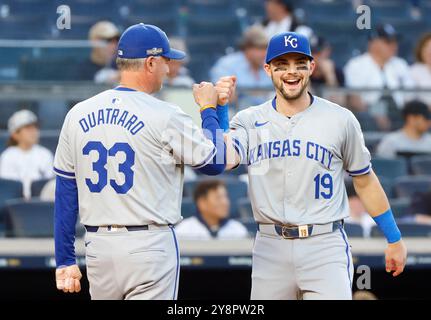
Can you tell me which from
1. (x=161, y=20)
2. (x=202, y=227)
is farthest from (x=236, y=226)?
(x=161, y=20)

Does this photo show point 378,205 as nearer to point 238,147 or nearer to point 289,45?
point 238,147

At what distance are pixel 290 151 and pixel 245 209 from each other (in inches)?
98.3

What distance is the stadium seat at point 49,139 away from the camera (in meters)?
7.29

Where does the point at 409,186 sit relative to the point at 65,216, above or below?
above

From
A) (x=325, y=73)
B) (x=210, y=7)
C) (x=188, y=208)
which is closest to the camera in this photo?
(x=188, y=208)

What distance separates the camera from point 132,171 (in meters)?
4.22

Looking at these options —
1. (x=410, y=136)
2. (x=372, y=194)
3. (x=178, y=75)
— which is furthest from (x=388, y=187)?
(x=372, y=194)

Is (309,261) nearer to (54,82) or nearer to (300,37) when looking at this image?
(300,37)

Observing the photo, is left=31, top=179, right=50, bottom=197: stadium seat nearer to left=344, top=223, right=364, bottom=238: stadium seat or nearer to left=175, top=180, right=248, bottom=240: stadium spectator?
left=175, top=180, right=248, bottom=240: stadium spectator

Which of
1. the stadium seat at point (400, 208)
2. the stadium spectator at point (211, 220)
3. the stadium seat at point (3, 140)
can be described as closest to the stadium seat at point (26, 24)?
the stadium seat at point (3, 140)

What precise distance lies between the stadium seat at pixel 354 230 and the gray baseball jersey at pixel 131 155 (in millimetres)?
2798

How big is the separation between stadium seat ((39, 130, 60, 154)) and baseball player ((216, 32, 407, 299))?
113 inches

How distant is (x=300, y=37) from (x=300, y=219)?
0.82 metres

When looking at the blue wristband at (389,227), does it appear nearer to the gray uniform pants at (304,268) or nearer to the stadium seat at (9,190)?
the gray uniform pants at (304,268)
